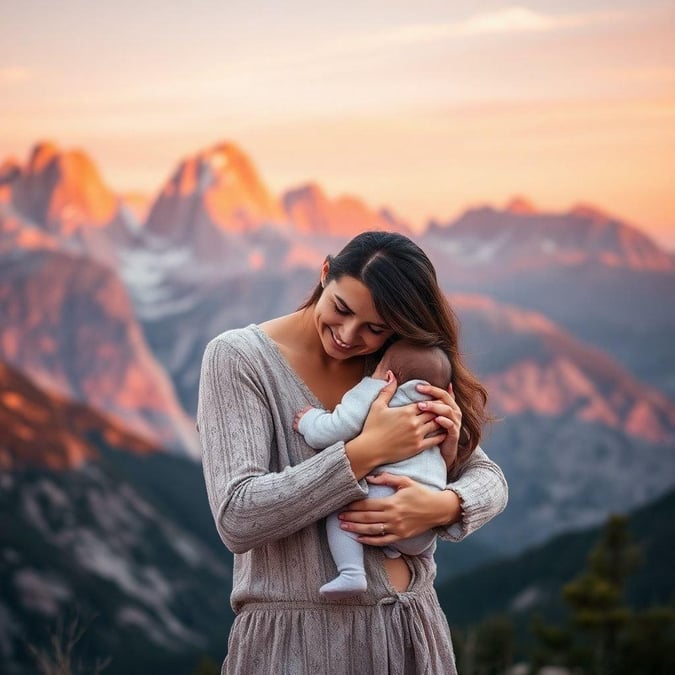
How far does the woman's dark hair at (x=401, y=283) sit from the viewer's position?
2.77m

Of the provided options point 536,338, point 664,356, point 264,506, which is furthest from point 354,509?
point 664,356

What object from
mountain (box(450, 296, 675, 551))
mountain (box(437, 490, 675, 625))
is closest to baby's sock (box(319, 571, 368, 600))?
mountain (box(437, 490, 675, 625))

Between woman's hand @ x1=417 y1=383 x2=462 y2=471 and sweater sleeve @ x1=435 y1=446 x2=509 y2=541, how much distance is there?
0.29ft

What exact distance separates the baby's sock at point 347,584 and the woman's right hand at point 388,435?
24 cm

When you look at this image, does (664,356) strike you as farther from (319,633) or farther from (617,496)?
(319,633)

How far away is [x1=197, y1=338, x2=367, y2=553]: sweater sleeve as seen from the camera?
2.66m

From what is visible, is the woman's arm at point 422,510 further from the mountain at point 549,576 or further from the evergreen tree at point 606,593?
the mountain at point 549,576

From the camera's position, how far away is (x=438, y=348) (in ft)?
9.78

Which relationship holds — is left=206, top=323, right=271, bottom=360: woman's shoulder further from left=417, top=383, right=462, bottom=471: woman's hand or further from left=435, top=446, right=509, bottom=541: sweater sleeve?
left=435, top=446, right=509, bottom=541: sweater sleeve

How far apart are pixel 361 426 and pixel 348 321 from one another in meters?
0.27

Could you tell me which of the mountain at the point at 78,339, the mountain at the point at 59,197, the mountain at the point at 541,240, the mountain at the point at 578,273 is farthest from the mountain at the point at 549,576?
the mountain at the point at 541,240

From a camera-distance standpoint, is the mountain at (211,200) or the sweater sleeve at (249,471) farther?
the mountain at (211,200)

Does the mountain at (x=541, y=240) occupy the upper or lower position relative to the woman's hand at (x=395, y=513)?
lower

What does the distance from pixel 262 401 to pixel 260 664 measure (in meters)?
0.67
